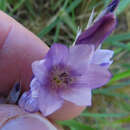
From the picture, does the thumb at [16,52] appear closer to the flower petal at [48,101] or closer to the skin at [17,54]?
the skin at [17,54]

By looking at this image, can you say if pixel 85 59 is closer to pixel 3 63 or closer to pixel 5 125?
pixel 5 125

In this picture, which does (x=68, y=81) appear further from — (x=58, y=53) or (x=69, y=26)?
(x=69, y=26)

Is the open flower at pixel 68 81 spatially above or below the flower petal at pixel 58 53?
below

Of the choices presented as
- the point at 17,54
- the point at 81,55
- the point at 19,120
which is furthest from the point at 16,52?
the point at 81,55

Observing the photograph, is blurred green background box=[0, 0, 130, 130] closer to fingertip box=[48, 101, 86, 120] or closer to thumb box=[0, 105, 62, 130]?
fingertip box=[48, 101, 86, 120]

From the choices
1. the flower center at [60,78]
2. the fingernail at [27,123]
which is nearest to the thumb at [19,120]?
the fingernail at [27,123]

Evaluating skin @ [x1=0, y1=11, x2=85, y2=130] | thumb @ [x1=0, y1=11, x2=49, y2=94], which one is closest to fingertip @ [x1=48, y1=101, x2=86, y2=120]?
skin @ [x1=0, y1=11, x2=85, y2=130]

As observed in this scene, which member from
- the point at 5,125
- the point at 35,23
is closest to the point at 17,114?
the point at 5,125

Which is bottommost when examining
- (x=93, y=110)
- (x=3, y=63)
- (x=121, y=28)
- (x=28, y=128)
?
(x=93, y=110)
